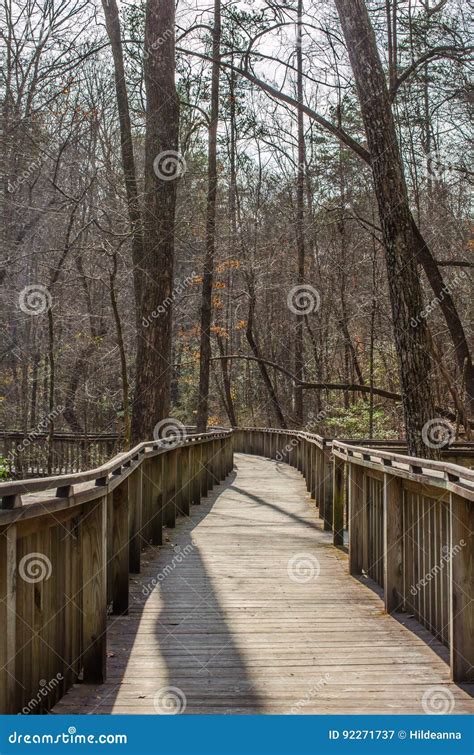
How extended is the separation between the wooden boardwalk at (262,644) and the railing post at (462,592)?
0.12m

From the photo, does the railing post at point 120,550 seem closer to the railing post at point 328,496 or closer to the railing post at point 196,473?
the railing post at point 328,496

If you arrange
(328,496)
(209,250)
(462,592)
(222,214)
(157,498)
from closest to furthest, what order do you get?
(462,592) → (157,498) → (328,496) → (209,250) → (222,214)

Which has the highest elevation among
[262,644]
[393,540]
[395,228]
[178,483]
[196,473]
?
[395,228]

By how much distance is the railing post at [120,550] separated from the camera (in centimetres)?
530

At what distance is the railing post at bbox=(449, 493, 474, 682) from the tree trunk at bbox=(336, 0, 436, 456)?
4101mm

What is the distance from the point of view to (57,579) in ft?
11.3

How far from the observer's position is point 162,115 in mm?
10992

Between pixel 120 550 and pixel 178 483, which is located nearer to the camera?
pixel 120 550

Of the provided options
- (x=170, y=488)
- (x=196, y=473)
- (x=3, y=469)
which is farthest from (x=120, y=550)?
(x=3, y=469)

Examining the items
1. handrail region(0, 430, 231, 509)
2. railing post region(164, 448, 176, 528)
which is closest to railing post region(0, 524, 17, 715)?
handrail region(0, 430, 231, 509)

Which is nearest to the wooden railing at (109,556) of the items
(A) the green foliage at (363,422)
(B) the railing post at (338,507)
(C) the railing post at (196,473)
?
(B) the railing post at (338,507)

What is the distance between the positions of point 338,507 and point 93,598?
4.71 meters

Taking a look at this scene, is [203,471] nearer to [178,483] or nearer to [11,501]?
[178,483]

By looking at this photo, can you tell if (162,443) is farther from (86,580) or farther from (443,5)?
(443,5)
